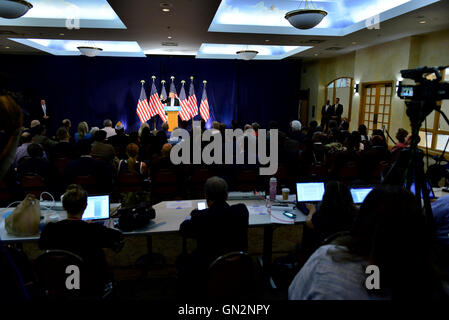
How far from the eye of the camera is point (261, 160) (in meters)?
5.11

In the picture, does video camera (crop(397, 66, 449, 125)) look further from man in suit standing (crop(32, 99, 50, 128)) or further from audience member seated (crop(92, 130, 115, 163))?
man in suit standing (crop(32, 99, 50, 128))

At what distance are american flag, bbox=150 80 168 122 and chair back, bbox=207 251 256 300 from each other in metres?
11.2

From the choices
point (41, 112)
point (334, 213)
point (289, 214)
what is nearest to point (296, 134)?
point (289, 214)

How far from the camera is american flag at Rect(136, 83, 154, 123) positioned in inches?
496

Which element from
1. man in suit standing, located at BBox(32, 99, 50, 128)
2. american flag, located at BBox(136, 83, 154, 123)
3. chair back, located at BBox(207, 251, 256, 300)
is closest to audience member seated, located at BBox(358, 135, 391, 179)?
chair back, located at BBox(207, 251, 256, 300)

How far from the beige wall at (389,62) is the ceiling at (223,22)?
39 centimetres

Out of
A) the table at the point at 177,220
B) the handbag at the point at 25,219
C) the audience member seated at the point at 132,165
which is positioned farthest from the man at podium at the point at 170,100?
the handbag at the point at 25,219

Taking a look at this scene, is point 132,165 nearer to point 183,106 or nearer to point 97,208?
point 97,208

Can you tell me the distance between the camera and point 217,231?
7.61ft

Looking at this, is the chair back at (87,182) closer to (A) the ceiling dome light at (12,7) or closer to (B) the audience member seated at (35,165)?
(B) the audience member seated at (35,165)
